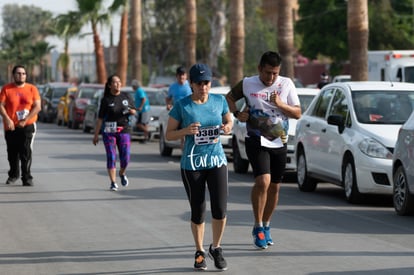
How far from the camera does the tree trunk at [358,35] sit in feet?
87.9

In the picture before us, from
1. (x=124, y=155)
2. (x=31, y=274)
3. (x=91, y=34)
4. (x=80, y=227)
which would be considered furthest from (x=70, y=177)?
(x=91, y=34)

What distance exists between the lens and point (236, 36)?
37719mm

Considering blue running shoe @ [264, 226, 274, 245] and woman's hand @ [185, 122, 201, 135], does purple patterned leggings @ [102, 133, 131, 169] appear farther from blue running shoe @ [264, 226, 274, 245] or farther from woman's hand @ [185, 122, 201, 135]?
woman's hand @ [185, 122, 201, 135]

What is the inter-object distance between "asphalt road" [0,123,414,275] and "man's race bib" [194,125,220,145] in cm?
110

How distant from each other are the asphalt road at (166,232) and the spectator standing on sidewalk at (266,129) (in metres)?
0.38

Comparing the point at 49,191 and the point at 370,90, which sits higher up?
the point at 370,90

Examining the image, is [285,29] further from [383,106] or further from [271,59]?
[271,59]

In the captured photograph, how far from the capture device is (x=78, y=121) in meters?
43.9

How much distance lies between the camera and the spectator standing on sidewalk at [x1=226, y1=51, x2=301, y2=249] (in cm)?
1123

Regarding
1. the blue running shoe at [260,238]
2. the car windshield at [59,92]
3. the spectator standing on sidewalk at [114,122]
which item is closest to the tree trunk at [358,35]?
the spectator standing on sidewalk at [114,122]

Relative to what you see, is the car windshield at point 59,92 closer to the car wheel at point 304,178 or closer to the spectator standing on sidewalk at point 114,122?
the spectator standing on sidewalk at point 114,122

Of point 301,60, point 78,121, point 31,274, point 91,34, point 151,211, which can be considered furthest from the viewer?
point 301,60

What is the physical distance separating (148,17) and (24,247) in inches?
3347

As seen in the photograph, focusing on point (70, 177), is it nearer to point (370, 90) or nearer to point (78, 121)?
point (370, 90)
